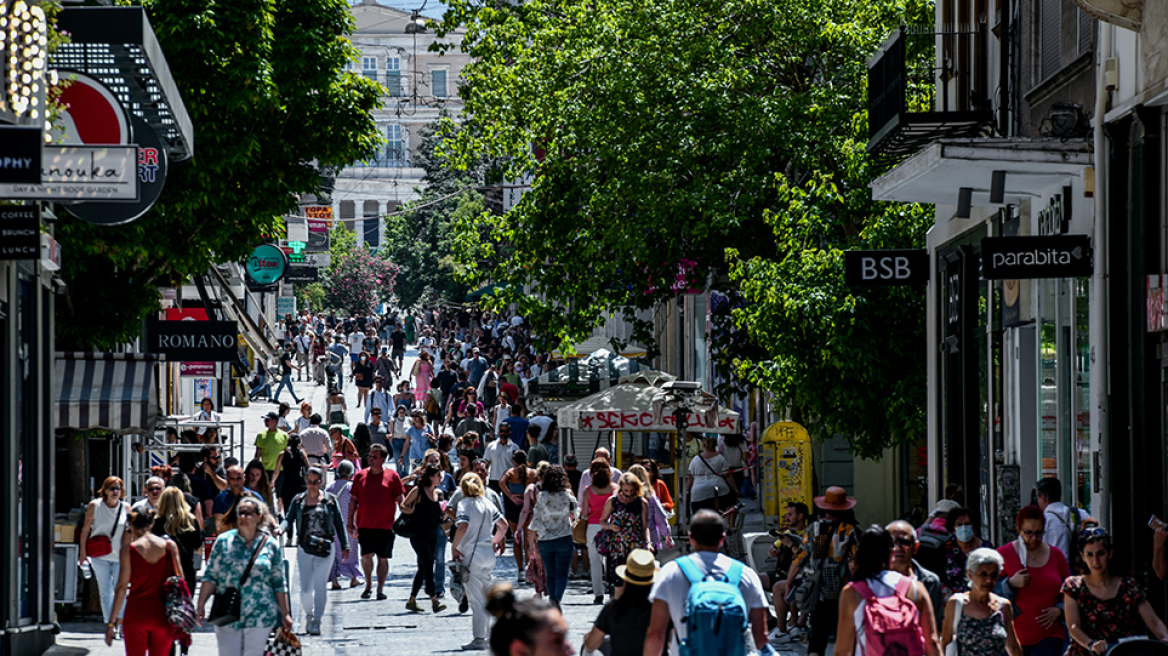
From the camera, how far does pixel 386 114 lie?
129 metres

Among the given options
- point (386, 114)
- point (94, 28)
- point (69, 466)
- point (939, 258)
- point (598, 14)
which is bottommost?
point (69, 466)

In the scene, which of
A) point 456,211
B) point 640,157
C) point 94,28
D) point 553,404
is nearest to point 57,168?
point 94,28

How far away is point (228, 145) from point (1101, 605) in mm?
11504

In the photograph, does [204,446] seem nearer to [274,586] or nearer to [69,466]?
[69,466]

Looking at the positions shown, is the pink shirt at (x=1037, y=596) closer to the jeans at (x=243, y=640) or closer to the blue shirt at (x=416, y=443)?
the jeans at (x=243, y=640)

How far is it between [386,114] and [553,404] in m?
105

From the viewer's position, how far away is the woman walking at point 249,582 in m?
10.9

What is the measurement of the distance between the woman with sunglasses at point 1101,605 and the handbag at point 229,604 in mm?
5196

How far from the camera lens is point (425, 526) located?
17.0 m

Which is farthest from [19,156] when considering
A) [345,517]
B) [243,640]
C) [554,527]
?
[345,517]

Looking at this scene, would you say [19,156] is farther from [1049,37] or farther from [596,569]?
[1049,37]

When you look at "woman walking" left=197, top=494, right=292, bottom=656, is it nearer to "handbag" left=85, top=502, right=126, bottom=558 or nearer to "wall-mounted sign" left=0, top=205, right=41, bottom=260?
"wall-mounted sign" left=0, top=205, right=41, bottom=260

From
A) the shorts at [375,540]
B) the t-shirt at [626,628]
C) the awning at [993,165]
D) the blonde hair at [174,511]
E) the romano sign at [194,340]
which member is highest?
the awning at [993,165]

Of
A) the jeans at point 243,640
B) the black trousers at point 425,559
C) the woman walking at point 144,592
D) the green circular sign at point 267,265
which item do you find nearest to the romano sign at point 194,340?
the black trousers at point 425,559
